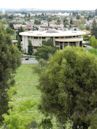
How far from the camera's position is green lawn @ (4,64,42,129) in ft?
28.8

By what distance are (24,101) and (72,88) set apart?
115 cm

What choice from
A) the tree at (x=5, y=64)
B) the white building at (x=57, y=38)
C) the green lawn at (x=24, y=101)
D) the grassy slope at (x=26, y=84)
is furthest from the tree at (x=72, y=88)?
the white building at (x=57, y=38)

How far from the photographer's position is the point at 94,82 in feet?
32.0

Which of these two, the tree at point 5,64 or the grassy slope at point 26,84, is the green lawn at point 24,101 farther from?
the tree at point 5,64

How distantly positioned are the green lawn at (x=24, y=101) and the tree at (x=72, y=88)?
579 mm

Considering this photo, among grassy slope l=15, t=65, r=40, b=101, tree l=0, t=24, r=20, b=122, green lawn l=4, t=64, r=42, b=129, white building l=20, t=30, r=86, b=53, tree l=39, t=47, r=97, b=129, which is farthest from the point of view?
white building l=20, t=30, r=86, b=53

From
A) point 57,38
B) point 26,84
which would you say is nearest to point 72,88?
point 26,84

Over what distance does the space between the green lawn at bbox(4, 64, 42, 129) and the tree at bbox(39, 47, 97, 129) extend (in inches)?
22.8

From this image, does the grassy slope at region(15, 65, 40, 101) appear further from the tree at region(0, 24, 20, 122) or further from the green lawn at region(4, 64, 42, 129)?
the tree at region(0, 24, 20, 122)

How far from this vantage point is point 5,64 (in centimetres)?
1160

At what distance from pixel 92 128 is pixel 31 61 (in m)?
23.3

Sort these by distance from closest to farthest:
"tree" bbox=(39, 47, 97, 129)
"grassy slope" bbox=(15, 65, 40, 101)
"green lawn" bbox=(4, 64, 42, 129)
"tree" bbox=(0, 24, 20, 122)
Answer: "green lawn" bbox=(4, 64, 42, 129) < "tree" bbox=(39, 47, 97, 129) < "tree" bbox=(0, 24, 20, 122) < "grassy slope" bbox=(15, 65, 40, 101)

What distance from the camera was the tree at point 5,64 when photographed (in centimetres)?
1123

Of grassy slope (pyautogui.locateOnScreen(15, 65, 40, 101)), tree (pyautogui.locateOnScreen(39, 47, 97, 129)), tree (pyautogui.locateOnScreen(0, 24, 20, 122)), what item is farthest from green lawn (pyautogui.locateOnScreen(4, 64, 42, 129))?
tree (pyautogui.locateOnScreen(39, 47, 97, 129))
